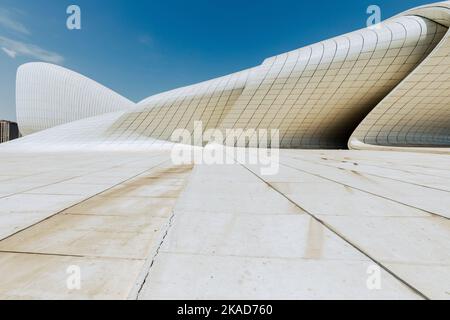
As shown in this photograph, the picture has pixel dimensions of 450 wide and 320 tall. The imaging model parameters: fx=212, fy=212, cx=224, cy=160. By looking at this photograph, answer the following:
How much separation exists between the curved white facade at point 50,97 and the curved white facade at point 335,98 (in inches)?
435

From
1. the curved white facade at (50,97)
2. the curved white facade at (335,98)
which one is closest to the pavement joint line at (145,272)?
the curved white facade at (335,98)

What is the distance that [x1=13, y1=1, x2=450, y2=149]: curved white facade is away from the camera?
2003cm

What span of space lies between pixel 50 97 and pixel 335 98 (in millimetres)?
43513

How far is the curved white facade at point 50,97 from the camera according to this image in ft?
116

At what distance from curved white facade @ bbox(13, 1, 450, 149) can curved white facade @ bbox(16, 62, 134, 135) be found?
11.0 meters

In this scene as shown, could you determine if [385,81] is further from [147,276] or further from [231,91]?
[147,276]

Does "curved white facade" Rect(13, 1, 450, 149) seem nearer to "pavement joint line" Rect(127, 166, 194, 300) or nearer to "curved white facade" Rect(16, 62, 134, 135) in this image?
"curved white facade" Rect(16, 62, 134, 135)

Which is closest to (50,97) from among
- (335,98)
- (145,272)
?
(335,98)

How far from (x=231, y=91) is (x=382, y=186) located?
2165 cm

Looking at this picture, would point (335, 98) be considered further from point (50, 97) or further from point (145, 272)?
point (50, 97)

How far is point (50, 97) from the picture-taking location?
35781 mm

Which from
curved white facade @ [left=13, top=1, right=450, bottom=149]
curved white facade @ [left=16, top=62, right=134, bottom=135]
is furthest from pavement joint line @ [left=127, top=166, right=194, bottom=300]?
curved white facade @ [left=16, top=62, right=134, bottom=135]

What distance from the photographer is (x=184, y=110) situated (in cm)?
2580

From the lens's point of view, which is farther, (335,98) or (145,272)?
(335,98)
